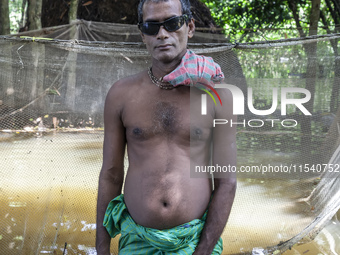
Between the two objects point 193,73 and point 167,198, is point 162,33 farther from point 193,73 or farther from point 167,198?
point 167,198

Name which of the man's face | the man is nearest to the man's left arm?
the man

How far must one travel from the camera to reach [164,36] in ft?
5.51

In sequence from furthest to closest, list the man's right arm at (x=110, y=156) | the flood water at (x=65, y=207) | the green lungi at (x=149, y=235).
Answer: the flood water at (x=65, y=207), the man's right arm at (x=110, y=156), the green lungi at (x=149, y=235)

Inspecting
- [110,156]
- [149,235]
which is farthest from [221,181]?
[110,156]

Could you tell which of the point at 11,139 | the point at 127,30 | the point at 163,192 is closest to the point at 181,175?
the point at 163,192

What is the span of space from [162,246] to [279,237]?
1961mm

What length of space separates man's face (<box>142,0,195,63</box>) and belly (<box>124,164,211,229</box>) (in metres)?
0.43

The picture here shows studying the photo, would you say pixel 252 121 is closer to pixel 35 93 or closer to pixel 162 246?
pixel 35 93

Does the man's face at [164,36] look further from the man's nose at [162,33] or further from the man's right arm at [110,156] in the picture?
the man's right arm at [110,156]

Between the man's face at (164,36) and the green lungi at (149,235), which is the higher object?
the man's face at (164,36)

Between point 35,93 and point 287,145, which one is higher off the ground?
point 35,93

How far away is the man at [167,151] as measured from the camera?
166 centimetres

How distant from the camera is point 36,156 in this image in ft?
10.8

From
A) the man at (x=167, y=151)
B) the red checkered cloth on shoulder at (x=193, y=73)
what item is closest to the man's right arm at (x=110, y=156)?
the man at (x=167, y=151)
